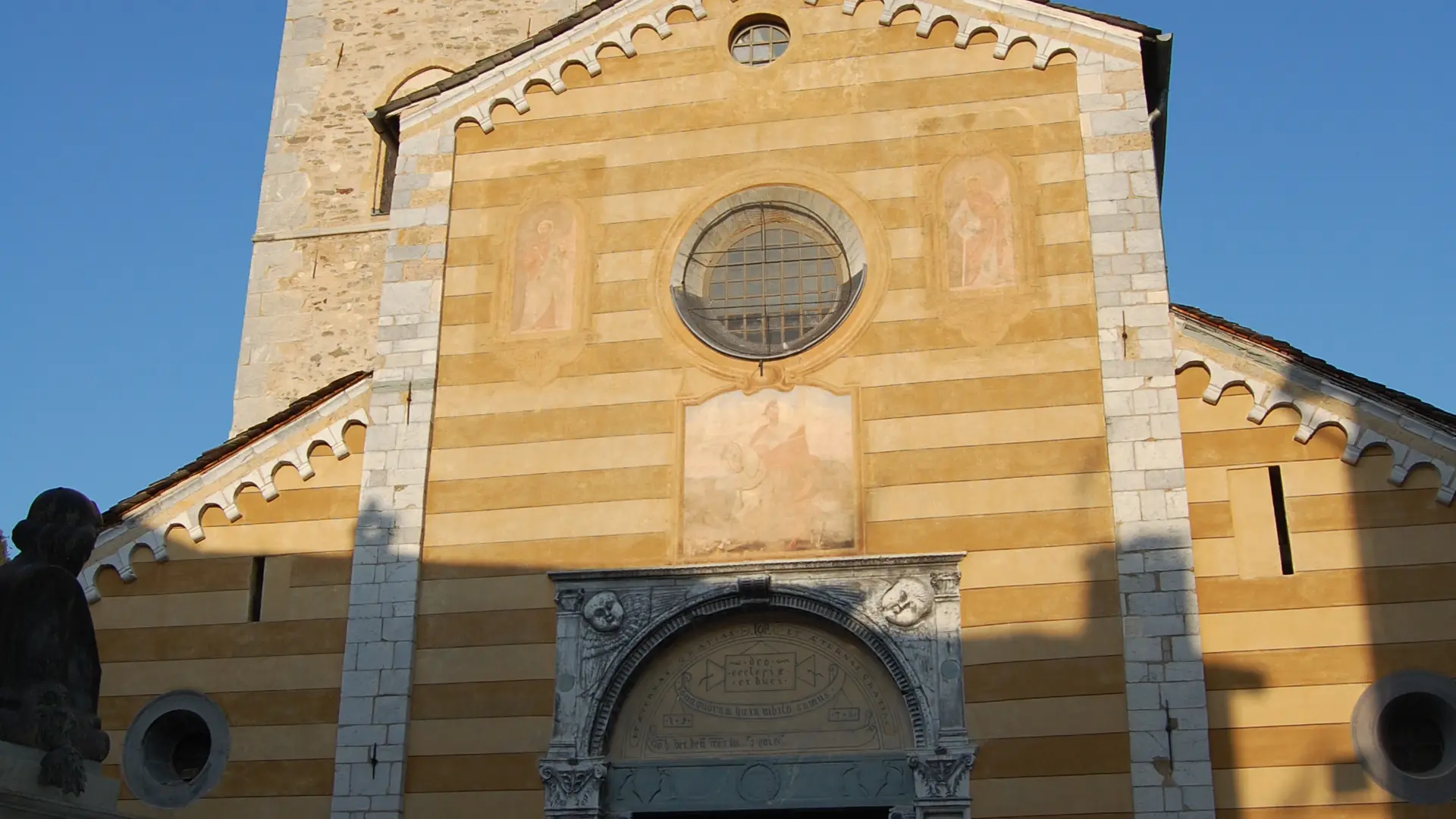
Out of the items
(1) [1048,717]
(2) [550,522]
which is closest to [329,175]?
(2) [550,522]

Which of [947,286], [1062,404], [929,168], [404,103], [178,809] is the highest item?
[404,103]

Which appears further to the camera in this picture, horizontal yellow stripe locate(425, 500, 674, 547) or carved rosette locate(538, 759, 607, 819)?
horizontal yellow stripe locate(425, 500, 674, 547)

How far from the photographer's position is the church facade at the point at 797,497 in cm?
1372

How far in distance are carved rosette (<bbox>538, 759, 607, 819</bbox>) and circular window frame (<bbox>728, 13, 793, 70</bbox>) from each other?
293 inches

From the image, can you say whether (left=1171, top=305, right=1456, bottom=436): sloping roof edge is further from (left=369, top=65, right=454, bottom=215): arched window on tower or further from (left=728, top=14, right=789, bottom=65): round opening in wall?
(left=369, top=65, right=454, bottom=215): arched window on tower

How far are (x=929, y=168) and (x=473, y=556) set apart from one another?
233 inches

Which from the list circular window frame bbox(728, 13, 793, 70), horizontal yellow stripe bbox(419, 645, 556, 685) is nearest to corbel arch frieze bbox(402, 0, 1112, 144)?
Answer: circular window frame bbox(728, 13, 793, 70)

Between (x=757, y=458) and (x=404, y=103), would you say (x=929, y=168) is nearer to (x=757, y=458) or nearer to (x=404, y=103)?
(x=757, y=458)

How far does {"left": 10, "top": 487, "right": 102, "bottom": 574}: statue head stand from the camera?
9.84 meters

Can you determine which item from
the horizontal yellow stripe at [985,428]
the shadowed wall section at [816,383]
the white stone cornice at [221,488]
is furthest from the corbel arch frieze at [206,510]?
the horizontal yellow stripe at [985,428]

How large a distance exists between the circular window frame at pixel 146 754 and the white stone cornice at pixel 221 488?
1.41 metres

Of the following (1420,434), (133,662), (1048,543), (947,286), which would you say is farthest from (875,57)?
(133,662)

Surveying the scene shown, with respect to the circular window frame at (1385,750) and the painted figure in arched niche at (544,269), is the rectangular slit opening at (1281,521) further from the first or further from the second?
the painted figure in arched niche at (544,269)

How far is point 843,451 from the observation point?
1512 centimetres
